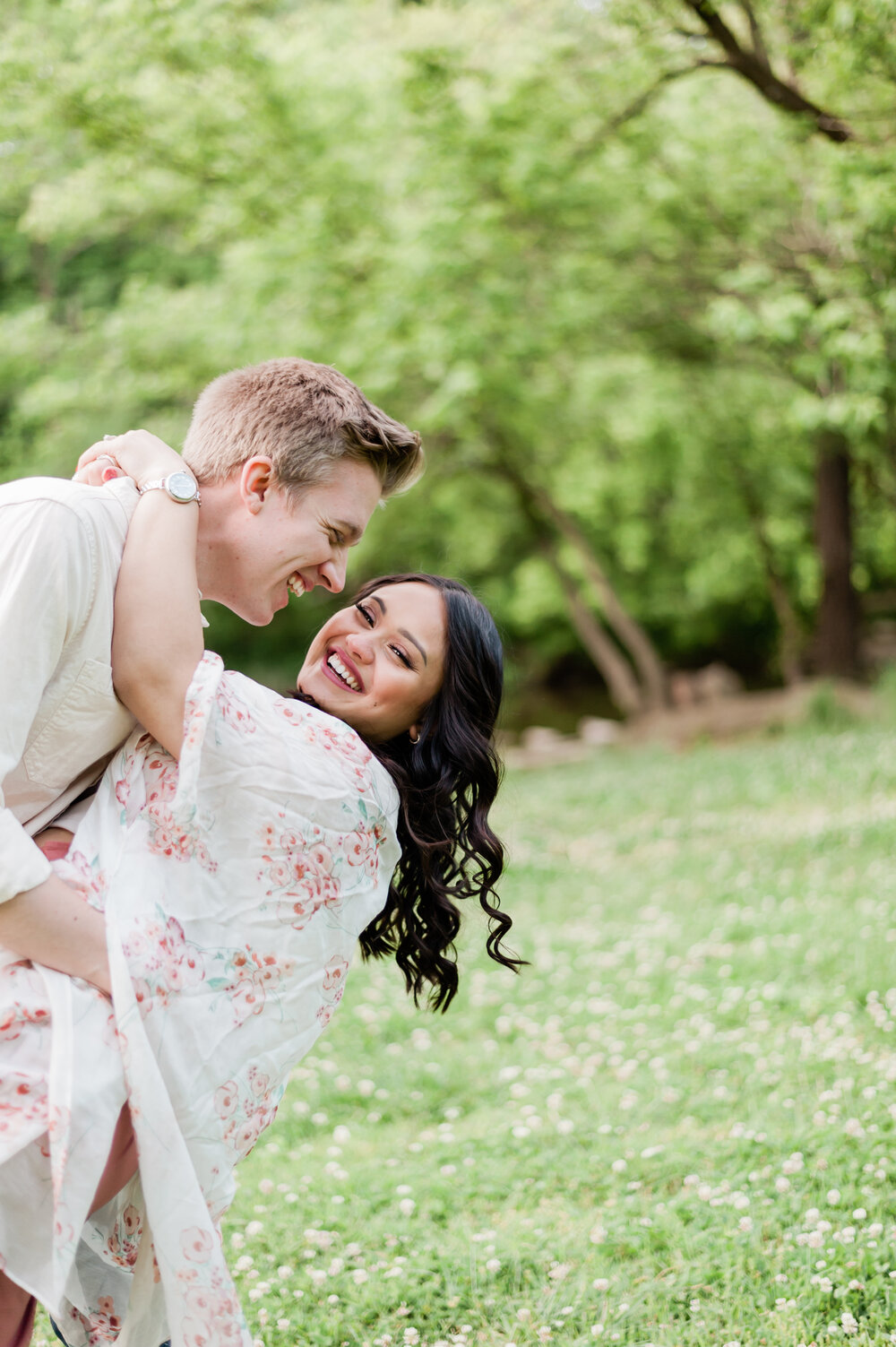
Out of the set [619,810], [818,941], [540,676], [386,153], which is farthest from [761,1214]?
[540,676]

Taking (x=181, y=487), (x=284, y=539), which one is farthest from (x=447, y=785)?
(x=181, y=487)

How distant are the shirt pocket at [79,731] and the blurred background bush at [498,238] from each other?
5.60 metres

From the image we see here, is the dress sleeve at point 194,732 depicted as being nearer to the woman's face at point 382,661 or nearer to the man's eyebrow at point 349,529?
the man's eyebrow at point 349,529

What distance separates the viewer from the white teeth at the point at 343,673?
2613 millimetres

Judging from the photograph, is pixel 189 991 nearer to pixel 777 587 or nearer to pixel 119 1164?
pixel 119 1164

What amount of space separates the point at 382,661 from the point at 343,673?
3.6 inches

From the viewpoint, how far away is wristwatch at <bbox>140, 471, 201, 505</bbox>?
208cm

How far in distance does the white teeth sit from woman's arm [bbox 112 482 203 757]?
0.64m

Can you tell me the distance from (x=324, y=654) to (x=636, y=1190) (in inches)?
95.6

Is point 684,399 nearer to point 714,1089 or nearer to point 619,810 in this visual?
point 619,810

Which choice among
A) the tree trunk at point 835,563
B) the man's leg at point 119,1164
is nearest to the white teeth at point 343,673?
the man's leg at point 119,1164

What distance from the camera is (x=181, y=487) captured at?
210cm

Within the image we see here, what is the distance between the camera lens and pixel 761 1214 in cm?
365

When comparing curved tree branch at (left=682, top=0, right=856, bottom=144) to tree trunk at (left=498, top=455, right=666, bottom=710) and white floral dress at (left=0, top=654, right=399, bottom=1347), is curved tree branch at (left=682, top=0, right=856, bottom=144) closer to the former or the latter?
white floral dress at (left=0, top=654, right=399, bottom=1347)
